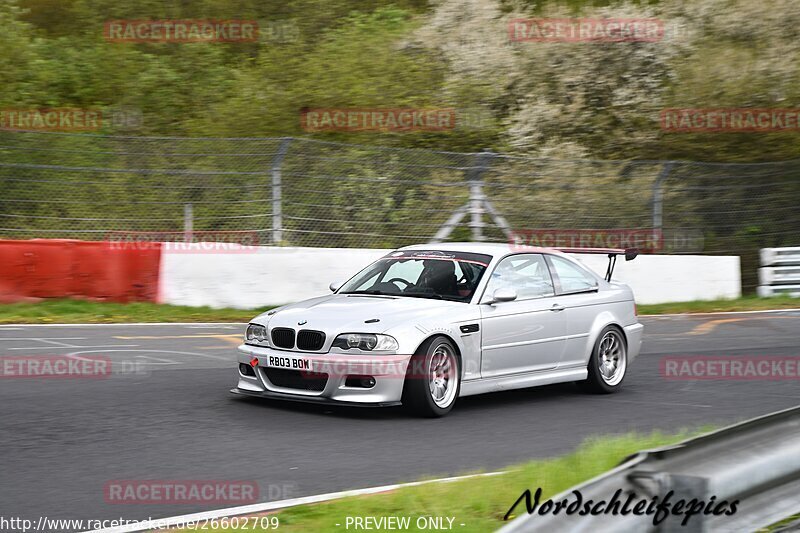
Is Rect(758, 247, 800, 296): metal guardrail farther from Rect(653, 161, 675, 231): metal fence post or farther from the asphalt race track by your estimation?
the asphalt race track

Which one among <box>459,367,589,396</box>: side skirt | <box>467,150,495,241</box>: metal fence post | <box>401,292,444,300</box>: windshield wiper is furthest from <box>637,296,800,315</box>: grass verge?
<box>401,292,444,300</box>: windshield wiper

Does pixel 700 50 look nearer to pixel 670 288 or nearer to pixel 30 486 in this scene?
pixel 670 288

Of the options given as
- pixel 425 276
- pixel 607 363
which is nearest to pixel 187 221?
pixel 425 276

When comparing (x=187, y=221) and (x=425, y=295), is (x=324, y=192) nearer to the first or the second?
(x=187, y=221)

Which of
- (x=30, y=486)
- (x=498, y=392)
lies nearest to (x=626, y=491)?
(x=30, y=486)

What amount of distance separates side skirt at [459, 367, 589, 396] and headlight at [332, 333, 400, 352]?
87 centimetres

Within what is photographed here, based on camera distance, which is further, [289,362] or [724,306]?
[724,306]

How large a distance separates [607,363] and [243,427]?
398cm

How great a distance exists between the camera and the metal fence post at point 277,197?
56.8 feet

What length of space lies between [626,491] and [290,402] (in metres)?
6.07

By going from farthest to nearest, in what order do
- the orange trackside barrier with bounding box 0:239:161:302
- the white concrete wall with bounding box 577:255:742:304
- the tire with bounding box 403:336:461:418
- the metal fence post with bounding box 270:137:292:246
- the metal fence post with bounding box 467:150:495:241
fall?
the white concrete wall with bounding box 577:255:742:304
the metal fence post with bounding box 467:150:495:241
the metal fence post with bounding box 270:137:292:246
the orange trackside barrier with bounding box 0:239:161:302
the tire with bounding box 403:336:461:418

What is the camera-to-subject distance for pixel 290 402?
966 cm

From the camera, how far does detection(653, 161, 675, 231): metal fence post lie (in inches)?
793

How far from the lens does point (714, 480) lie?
13.2ft
